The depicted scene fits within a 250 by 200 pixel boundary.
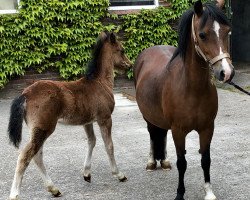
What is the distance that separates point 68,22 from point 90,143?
6.42m

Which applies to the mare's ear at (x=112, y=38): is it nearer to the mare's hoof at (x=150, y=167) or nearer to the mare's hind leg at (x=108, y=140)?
the mare's hind leg at (x=108, y=140)

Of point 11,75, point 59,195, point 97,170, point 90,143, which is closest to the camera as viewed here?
point 59,195

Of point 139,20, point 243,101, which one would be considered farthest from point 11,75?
point 243,101

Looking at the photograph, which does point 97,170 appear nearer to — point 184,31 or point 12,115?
point 12,115

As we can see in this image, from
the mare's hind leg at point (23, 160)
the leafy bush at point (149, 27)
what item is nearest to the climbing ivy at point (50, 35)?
the leafy bush at point (149, 27)

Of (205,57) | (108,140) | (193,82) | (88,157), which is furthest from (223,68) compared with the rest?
(88,157)

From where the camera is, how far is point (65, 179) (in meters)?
5.06

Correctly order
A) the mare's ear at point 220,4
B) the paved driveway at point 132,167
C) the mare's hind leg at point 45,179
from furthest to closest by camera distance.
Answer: the paved driveway at point 132,167 → the mare's hind leg at point 45,179 → the mare's ear at point 220,4

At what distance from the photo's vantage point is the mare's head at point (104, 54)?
5.09 metres

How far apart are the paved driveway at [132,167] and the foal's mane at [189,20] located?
153 cm

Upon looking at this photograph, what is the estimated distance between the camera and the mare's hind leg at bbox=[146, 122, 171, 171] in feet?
17.3

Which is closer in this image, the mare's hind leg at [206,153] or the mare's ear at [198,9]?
the mare's ear at [198,9]

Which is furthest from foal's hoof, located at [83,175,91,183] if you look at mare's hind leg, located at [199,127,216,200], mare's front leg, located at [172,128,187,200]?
mare's hind leg, located at [199,127,216,200]

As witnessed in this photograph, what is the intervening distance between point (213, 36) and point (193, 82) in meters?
0.57
